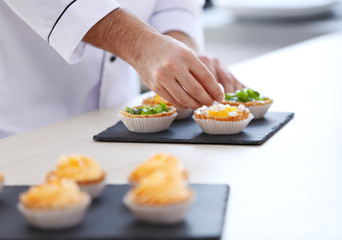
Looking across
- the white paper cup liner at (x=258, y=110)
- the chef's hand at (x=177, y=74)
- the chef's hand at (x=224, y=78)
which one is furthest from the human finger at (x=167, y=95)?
the chef's hand at (x=224, y=78)

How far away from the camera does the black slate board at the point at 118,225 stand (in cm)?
83

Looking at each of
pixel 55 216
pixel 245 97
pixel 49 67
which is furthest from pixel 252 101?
pixel 55 216

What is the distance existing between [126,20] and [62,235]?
2.65ft

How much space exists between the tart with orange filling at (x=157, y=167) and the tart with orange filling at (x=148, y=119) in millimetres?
540

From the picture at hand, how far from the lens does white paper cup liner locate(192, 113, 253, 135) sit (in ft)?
4.78

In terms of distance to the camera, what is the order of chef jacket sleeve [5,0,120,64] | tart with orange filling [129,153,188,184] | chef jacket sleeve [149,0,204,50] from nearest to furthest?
tart with orange filling [129,153,188,184], chef jacket sleeve [5,0,120,64], chef jacket sleeve [149,0,204,50]

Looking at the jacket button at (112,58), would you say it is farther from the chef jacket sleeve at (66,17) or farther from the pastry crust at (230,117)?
the pastry crust at (230,117)

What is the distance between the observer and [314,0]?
191 inches

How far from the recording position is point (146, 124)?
1.51 meters

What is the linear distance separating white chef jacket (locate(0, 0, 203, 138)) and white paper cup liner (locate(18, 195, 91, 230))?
0.76m

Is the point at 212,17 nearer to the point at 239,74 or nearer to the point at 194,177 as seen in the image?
the point at 239,74

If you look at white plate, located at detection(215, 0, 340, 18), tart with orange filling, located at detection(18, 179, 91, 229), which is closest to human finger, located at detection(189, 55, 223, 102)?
tart with orange filling, located at detection(18, 179, 91, 229)

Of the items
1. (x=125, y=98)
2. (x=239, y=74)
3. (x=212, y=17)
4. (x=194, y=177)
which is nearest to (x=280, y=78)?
(x=239, y=74)

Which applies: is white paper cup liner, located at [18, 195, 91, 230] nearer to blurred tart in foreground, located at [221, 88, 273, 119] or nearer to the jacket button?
blurred tart in foreground, located at [221, 88, 273, 119]
